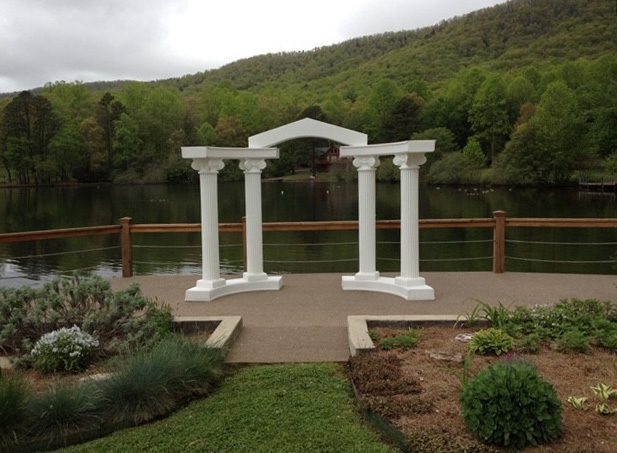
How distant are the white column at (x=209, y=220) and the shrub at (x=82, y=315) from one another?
226 centimetres

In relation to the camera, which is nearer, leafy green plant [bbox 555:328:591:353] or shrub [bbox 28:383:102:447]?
shrub [bbox 28:383:102:447]

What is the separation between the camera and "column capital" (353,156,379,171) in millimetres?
8398

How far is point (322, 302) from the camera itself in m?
7.69

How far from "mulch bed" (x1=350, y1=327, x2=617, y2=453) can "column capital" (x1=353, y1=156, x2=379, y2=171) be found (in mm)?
3451

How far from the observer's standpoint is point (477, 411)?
3488 mm

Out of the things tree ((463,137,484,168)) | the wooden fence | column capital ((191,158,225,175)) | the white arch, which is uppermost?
tree ((463,137,484,168))

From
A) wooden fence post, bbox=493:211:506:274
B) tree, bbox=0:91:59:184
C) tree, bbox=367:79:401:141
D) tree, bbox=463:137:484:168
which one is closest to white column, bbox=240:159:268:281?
wooden fence post, bbox=493:211:506:274

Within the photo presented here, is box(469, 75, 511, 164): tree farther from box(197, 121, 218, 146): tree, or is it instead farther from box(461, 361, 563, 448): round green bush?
box(461, 361, 563, 448): round green bush

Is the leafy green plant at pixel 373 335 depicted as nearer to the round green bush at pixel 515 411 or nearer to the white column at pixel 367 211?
the round green bush at pixel 515 411

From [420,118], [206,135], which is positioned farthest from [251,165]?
[206,135]

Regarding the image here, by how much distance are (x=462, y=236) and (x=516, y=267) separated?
653 cm

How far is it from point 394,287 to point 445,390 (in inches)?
156

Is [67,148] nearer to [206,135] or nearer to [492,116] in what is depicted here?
[206,135]

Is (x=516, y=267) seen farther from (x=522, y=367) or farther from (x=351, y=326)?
(x=522, y=367)
